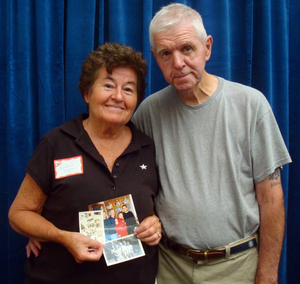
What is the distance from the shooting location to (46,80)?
1.92 meters

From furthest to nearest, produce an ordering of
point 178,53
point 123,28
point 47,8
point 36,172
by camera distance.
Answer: point 123,28 < point 47,8 < point 178,53 < point 36,172

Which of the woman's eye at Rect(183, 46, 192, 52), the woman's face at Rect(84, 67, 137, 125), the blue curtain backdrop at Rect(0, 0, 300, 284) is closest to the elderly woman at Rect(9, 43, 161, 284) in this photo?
the woman's face at Rect(84, 67, 137, 125)

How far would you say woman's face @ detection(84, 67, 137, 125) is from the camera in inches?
58.0

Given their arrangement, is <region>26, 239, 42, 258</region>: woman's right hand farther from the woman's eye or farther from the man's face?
the woman's eye

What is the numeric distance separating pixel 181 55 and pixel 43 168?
35.1 inches

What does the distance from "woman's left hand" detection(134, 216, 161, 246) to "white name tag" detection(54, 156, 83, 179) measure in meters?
0.40

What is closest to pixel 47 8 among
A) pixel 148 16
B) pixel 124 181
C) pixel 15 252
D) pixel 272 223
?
pixel 148 16

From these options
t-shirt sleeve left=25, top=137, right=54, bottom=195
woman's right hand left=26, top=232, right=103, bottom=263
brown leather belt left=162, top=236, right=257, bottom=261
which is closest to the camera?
woman's right hand left=26, top=232, right=103, bottom=263

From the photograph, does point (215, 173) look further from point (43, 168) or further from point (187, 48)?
point (43, 168)

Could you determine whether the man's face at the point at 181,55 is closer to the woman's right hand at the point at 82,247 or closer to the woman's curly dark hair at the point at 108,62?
the woman's curly dark hair at the point at 108,62

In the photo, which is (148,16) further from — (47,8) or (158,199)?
(158,199)

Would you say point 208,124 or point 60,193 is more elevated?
point 208,124

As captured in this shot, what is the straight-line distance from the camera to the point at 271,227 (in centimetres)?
149

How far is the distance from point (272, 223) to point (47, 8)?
1906 mm
